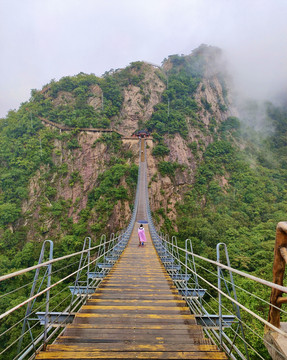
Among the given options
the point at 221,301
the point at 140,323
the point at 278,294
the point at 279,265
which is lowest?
the point at 140,323

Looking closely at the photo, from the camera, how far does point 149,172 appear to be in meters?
29.3

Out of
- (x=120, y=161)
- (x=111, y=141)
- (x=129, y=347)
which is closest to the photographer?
(x=129, y=347)

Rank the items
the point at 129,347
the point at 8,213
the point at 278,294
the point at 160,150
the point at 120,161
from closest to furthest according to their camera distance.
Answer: the point at 278,294 < the point at 129,347 < the point at 8,213 < the point at 120,161 < the point at 160,150

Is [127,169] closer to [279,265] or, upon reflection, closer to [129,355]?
[129,355]

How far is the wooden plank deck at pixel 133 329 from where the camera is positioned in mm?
2125

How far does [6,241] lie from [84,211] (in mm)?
9427

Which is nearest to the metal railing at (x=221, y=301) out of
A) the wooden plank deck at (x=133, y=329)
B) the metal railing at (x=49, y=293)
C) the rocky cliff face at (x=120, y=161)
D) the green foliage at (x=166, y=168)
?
the wooden plank deck at (x=133, y=329)

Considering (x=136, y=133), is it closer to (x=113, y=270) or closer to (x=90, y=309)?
(x=113, y=270)

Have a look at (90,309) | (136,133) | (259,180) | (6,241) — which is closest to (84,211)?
(6,241)

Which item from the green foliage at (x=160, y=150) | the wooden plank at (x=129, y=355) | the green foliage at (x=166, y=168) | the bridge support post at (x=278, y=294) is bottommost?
the wooden plank at (x=129, y=355)

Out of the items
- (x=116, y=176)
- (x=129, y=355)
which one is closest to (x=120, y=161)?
(x=116, y=176)

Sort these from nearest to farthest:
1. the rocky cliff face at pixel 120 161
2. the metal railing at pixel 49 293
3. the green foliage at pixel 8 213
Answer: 1. the metal railing at pixel 49 293
2. the green foliage at pixel 8 213
3. the rocky cliff face at pixel 120 161

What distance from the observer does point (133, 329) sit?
2.58 meters

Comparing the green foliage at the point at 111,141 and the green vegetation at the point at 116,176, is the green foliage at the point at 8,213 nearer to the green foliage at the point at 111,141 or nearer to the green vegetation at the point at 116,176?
the green vegetation at the point at 116,176
